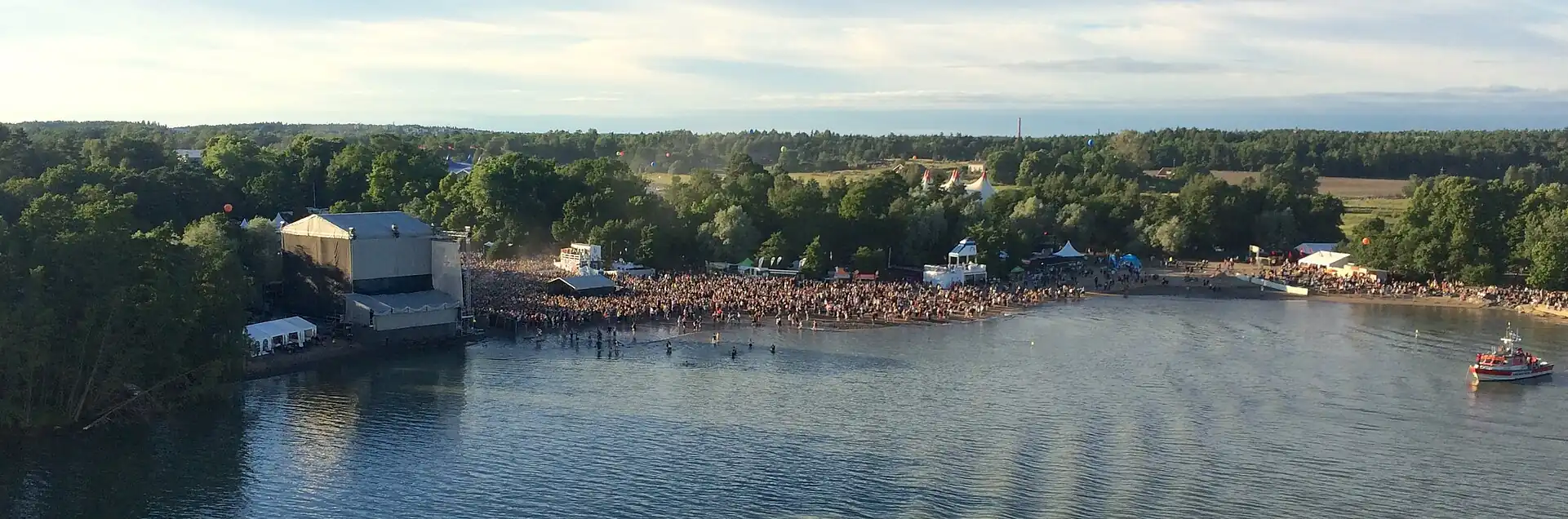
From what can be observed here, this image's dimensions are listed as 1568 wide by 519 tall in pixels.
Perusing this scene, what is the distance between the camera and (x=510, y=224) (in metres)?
58.0

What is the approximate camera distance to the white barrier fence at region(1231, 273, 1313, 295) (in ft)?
171

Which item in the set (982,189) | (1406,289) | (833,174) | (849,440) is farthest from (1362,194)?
(849,440)

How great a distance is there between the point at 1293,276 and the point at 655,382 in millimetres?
34684

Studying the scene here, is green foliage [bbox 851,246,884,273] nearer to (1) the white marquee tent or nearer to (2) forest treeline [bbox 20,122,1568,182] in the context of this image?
(1) the white marquee tent

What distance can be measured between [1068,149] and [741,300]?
85.4 metres

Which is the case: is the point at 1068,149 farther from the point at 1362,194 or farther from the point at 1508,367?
the point at 1508,367

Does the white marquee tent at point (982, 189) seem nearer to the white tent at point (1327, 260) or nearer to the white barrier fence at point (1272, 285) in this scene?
the white barrier fence at point (1272, 285)

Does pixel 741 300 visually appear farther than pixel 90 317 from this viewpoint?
Yes

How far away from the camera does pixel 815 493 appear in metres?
22.6

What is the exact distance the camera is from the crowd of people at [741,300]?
140 ft

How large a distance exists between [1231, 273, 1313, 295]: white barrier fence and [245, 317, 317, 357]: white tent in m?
38.6

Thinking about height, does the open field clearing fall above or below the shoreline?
above

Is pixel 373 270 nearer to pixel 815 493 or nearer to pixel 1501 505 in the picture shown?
pixel 815 493

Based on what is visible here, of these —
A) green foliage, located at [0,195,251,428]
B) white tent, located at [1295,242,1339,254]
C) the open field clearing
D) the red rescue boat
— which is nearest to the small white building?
white tent, located at [1295,242,1339,254]
